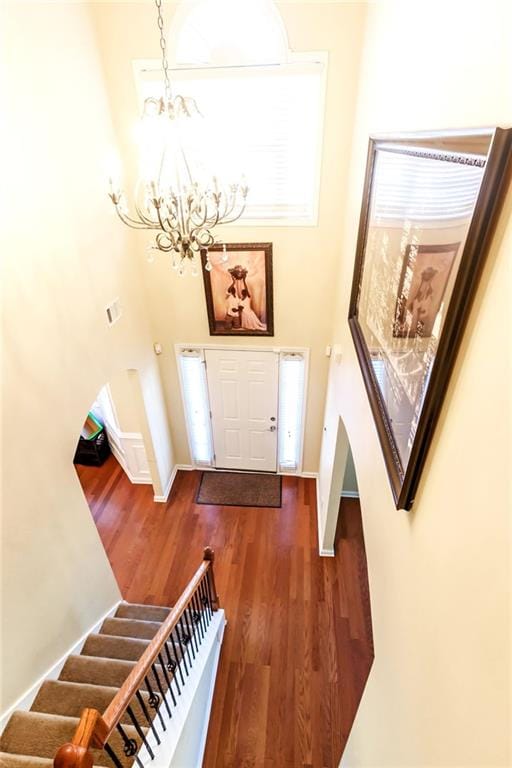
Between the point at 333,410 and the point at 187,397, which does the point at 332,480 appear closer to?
the point at 333,410

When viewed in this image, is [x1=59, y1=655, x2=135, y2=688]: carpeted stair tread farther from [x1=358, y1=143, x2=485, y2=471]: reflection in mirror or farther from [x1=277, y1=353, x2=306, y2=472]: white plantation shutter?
[x1=277, y1=353, x2=306, y2=472]: white plantation shutter

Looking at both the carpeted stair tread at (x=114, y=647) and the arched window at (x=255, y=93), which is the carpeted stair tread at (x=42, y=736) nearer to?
the carpeted stair tread at (x=114, y=647)

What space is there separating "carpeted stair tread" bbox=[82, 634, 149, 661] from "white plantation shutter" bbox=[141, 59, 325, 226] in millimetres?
3876

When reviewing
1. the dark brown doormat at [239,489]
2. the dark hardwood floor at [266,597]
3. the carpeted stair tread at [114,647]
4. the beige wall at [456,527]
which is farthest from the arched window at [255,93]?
the carpeted stair tread at [114,647]

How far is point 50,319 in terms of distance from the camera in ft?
8.64

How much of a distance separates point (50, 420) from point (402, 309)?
2350mm

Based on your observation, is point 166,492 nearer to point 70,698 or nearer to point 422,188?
point 70,698

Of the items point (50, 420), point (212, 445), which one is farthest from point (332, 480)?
point (50, 420)

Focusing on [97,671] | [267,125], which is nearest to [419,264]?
[267,125]

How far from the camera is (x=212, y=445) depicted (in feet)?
18.4

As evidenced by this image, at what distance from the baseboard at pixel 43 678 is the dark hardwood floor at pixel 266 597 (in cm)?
106

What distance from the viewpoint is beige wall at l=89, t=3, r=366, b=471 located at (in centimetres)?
301

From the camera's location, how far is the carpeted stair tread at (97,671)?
2811mm

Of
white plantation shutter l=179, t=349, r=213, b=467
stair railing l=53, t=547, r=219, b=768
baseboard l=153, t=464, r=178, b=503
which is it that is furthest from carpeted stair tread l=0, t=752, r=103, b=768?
white plantation shutter l=179, t=349, r=213, b=467
